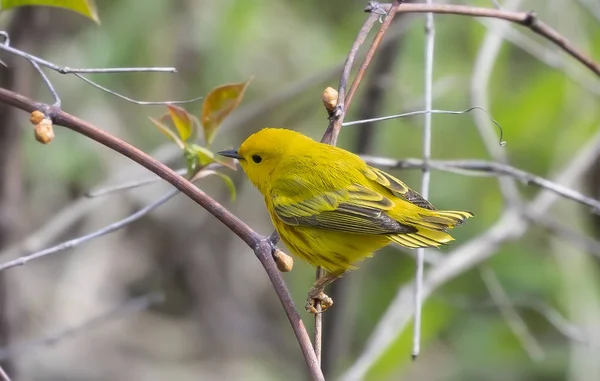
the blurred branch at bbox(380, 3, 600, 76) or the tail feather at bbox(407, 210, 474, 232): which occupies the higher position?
the blurred branch at bbox(380, 3, 600, 76)

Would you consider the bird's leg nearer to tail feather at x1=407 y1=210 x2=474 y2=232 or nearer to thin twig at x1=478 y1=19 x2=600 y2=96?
tail feather at x1=407 y1=210 x2=474 y2=232

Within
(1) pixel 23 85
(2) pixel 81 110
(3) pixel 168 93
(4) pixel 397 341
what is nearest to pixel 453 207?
(4) pixel 397 341

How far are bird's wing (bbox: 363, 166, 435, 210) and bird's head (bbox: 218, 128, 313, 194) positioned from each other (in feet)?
0.85

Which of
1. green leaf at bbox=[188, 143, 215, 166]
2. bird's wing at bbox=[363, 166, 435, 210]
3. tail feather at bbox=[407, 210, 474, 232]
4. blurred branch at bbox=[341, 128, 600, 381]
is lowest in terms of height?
blurred branch at bbox=[341, 128, 600, 381]

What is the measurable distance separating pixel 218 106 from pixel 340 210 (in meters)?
0.58

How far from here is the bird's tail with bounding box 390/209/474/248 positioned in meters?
2.33

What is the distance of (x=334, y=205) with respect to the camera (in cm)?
262

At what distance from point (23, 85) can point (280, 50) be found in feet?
6.54

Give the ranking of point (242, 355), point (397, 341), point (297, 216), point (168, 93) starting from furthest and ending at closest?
point (242, 355), point (168, 93), point (397, 341), point (297, 216)

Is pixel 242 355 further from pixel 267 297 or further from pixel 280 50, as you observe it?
pixel 280 50

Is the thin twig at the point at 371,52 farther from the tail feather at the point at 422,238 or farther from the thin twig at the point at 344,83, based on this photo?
the tail feather at the point at 422,238

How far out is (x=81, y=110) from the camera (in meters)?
4.43

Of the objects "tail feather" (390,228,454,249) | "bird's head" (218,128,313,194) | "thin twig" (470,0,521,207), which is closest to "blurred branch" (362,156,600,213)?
"tail feather" (390,228,454,249)

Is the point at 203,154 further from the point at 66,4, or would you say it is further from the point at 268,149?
the point at 268,149
